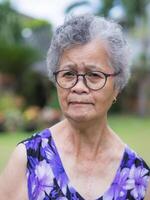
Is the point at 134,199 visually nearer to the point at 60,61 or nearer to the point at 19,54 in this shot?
the point at 60,61

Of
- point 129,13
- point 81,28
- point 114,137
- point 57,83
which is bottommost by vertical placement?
point 114,137

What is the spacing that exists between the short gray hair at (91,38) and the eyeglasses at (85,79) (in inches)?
2.6

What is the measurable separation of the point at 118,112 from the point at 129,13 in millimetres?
4952

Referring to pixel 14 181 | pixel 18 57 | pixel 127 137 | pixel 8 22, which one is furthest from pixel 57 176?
pixel 18 57

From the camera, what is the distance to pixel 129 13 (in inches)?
1031

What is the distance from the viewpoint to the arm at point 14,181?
7.79ft

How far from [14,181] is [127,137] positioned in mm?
14294

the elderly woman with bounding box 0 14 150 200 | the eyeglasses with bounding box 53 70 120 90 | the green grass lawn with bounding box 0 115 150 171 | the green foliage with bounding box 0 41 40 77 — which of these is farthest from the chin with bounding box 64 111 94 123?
the green foliage with bounding box 0 41 40 77

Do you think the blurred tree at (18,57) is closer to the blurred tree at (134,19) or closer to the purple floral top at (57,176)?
the blurred tree at (134,19)

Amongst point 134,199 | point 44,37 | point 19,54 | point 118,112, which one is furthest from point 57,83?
point 44,37

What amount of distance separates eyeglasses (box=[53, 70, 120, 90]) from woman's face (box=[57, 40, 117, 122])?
1cm

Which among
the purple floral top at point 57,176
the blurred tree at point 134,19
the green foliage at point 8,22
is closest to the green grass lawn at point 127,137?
the blurred tree at point 134,19

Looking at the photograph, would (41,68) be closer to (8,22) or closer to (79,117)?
(8,22)

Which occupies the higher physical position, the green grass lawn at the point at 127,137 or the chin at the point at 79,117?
the chin at the point at 79,117
